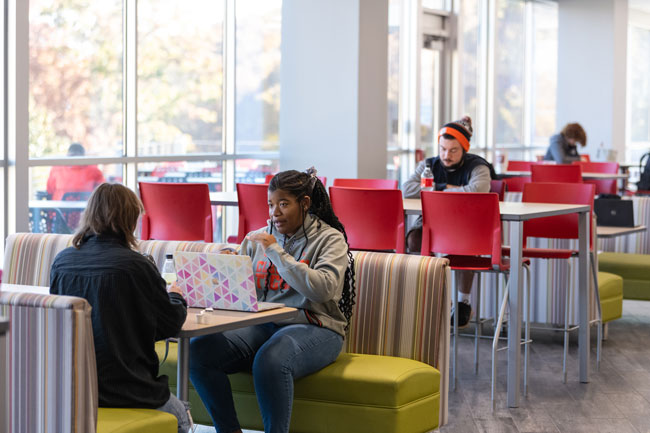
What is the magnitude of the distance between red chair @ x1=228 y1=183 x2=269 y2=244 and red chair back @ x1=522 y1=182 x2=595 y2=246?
1528mm

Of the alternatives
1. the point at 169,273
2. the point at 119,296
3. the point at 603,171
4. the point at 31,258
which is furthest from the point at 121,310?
the point at 603,171

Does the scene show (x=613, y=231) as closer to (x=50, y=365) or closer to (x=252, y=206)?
(x=252, y=206)

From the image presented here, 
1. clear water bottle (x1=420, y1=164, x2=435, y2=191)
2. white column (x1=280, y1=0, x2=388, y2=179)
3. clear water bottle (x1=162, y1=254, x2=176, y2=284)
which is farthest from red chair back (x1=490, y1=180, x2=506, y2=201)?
clear water bottle (x1=162, y1=254, x2=176, y2=284)

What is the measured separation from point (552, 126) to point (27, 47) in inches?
417

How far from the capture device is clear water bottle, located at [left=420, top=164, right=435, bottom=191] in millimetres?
5293

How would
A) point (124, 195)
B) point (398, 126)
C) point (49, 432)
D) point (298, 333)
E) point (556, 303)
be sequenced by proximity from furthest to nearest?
point (398, 126), point (556, 303), point (298, 333), point (124, 195), point (49, 432)

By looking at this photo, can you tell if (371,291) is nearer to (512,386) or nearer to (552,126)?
(512,386)

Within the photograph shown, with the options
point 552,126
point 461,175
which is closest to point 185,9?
point 461,175

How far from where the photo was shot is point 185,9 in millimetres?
7801

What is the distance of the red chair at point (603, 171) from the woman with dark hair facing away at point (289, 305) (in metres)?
5.48

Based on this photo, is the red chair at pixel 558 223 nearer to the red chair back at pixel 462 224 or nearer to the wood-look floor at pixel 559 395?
the wood-look floor at pixel 559 395

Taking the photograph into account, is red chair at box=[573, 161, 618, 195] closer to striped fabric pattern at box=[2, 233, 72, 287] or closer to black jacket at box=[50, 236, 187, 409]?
striped fabric pattern at box=[2, 233, 72, 287]

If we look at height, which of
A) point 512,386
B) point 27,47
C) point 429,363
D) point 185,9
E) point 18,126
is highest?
point 185,9

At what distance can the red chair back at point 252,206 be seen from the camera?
5016mm
